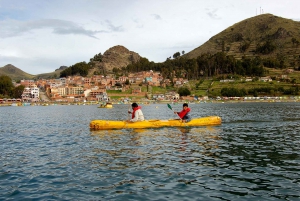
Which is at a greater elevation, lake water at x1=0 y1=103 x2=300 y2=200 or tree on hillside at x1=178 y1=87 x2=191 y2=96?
tree on hillside at x1=178 y1=87 x2=191 y2=96

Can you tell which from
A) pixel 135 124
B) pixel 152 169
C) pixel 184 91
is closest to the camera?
pixel 152 169

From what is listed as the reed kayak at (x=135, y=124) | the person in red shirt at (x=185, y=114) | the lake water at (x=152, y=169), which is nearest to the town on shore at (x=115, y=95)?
the person in red shirt at (x=185, y=114)

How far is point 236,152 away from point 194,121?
42.3 ft

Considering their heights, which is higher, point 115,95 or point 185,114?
point 115,95

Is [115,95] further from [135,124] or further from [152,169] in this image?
[152,169]

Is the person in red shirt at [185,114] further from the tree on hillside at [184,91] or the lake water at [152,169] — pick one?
the tree on hillside at [184,91]

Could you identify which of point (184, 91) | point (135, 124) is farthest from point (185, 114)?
point (184, 91)

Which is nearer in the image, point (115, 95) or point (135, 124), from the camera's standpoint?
point (135, 124)

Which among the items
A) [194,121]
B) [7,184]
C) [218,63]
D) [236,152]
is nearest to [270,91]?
[218,63]

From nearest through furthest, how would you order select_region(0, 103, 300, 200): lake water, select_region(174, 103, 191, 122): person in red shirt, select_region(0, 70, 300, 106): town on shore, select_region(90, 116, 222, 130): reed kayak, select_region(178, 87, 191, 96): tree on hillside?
1. select_region(0, 103, 300, 200): lake water
2. select_region(90, 116, 222, 130): reed kayak
3. select_region(174, 103, 191, 122): person in red shirt
4. select_region(0, 70, 300, 106): town on shore
5. select_region(178, 87, 191, 96): tree on hillside

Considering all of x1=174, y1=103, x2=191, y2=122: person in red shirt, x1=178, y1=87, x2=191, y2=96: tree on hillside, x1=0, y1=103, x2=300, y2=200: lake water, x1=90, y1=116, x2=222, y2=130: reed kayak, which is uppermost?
x1=178, y1=87, x2=191, y2=96: tree on hillside

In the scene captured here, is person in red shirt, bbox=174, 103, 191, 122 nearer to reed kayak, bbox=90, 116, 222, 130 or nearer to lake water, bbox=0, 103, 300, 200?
reed kayak, bbox=90, 116, 222, 130

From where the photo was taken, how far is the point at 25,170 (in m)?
14.7

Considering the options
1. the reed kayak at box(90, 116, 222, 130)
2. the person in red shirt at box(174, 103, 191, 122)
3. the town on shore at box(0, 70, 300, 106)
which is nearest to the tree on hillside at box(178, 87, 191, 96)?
the town on shore at box(0, 70, 300, 106)
